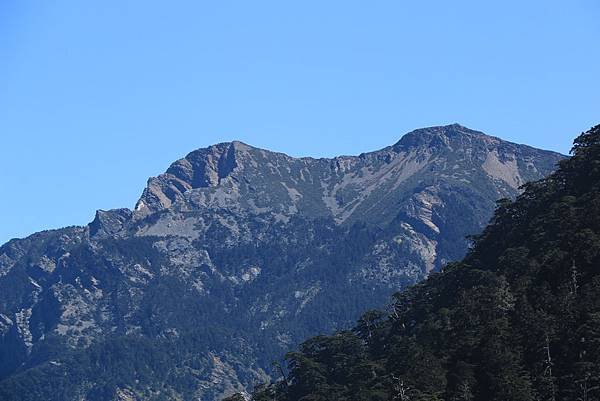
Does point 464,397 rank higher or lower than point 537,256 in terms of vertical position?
lower

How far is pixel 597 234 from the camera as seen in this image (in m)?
175

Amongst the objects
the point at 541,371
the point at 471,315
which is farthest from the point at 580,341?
the point at 471,315

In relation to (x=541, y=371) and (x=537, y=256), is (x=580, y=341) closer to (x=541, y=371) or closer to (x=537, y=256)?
(x=541, y=371)

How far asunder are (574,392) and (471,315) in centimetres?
3607

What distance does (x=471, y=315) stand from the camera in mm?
179250

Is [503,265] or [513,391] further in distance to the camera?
[503,265]

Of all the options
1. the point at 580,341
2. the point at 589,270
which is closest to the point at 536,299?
the point at 589,270

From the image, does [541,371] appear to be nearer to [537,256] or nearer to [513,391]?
[513,391]

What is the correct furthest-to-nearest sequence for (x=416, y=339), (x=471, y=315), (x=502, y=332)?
(x=416, y=339), (x=471, y=315), (x=502, y=332)

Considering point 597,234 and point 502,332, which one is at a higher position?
point 597,234

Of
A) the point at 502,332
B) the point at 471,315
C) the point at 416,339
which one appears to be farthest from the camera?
the point at 416,339

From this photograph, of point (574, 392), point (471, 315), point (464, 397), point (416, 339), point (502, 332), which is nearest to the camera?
point (574, 392)

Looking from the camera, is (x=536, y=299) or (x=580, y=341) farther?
(x=536, y=299)

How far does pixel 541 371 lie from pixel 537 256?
1352 inches
